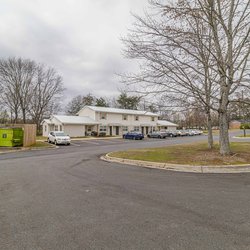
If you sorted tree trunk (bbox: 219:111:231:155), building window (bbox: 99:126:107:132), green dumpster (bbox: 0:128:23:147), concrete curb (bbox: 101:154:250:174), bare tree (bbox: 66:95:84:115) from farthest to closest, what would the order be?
1. bare tree (bbox: 66:95:84:115)
2. building window (bbox: 99:126:107:132)
3. green dumpster (bbox: 0:128:23:147)
4. tree trunk (bbox: 219:111:231:155)
5. concrete curb (bbox: 101:154:250:174)

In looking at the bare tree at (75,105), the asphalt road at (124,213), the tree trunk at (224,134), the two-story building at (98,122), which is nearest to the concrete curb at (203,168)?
the asphalt road at (124,213)

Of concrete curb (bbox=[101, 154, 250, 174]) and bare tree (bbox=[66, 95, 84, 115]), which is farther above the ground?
bare tree (bbox=[66, 95, 84, 115])

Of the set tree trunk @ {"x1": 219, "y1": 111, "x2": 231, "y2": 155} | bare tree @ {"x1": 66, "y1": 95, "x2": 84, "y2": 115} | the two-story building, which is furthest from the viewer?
bare tree @ {"x1": 66, "y1": 95, "x2": 84, "y2": 115}

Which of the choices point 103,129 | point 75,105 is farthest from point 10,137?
point 75,105

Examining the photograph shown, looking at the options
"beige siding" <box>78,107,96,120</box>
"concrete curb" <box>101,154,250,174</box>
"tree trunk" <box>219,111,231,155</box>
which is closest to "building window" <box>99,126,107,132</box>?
"beige siding" <box>78,107,96,120</box>

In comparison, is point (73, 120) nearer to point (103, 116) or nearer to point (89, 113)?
point (89, 113)

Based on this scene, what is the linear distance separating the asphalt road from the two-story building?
34.1 meters

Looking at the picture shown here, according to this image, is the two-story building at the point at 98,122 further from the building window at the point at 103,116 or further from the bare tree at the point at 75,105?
the bare tree at the point at 75,105

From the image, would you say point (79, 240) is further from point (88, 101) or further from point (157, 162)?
point (88, 101)

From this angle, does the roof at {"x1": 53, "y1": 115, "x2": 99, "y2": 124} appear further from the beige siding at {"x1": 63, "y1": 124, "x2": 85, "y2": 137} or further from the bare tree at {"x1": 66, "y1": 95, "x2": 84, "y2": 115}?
the bare tree at {"x1": 66, "y1": 95, "x2": 84, "y2": 115}

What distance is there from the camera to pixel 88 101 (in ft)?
238

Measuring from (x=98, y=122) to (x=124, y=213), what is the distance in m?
41.1

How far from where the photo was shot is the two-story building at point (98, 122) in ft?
138

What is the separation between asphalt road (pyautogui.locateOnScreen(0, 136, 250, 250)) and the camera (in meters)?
3.66
